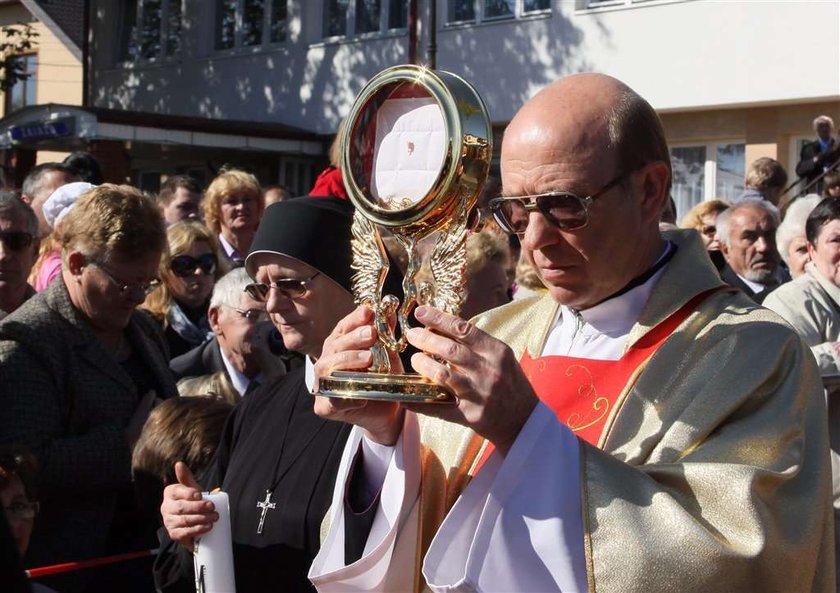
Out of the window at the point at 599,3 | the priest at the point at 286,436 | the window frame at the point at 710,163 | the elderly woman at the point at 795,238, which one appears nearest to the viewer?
the priest at the point at 286,436

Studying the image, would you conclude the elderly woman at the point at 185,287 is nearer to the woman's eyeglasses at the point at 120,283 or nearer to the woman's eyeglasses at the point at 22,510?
the woman's eyeglasses at the point at 120,283

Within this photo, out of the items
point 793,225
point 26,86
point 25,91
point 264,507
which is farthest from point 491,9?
point 264,507

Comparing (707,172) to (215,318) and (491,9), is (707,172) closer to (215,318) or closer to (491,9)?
(491,9)

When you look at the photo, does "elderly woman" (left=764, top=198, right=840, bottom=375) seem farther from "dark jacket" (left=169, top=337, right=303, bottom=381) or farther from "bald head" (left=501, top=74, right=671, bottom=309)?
"bald head" (left=501, top=74, right=671, bottom=309)

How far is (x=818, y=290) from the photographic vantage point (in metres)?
5.85

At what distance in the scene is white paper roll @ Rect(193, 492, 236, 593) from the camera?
10.7 ft

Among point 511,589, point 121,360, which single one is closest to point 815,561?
point 511,589

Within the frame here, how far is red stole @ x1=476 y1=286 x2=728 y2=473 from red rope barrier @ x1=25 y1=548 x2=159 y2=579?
1.93m

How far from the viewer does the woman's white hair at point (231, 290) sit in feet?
17.7

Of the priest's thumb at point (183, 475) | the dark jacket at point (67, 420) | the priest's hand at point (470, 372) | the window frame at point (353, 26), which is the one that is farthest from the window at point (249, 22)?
the priest's hand at point (470, 372)

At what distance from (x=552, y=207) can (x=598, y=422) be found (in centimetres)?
53

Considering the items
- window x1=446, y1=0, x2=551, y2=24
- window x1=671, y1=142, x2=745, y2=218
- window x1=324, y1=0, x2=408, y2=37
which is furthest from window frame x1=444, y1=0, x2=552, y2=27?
window x1=671, y1=142, x2=745, y2=218

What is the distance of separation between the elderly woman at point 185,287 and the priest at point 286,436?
2.30m

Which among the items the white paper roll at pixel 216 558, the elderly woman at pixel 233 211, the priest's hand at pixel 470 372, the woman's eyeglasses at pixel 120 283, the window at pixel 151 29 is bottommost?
the white paper roll at pixel 216 558
